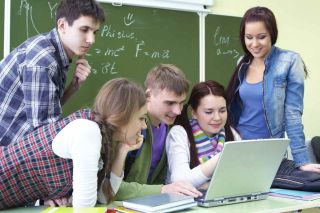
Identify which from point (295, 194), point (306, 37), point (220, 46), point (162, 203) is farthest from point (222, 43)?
point (162, 203)

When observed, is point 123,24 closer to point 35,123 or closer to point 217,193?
point 35,123

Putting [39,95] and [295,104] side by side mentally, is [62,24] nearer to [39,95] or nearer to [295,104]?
[39,95]

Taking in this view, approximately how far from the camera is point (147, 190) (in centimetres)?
150

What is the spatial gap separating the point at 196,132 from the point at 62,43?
69cm

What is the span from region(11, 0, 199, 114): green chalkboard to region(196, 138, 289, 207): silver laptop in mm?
1364

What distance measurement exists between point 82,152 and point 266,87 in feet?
3.51

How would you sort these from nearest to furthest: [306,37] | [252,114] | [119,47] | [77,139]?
1. [77,139]
2. [252,114]
3. [119,47]
4. [306,37]

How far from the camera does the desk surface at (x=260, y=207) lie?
129 cm

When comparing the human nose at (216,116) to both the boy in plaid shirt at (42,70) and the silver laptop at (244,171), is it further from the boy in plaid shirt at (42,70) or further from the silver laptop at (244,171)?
the boy in plaid shirt at (42,70)

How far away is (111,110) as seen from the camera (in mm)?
1344

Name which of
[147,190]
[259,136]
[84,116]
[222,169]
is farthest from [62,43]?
[259,136]

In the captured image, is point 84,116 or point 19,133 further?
point 19,133

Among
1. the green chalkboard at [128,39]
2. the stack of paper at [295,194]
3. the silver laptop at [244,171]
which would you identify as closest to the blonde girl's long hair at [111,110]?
the silver laptop at [244,171]

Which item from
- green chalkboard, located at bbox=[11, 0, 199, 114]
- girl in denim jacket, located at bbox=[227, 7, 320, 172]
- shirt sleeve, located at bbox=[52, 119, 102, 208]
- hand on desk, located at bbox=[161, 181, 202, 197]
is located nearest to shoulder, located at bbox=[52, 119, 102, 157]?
shirt sleeve, located at bbox=[52, 119, 102, 208]
